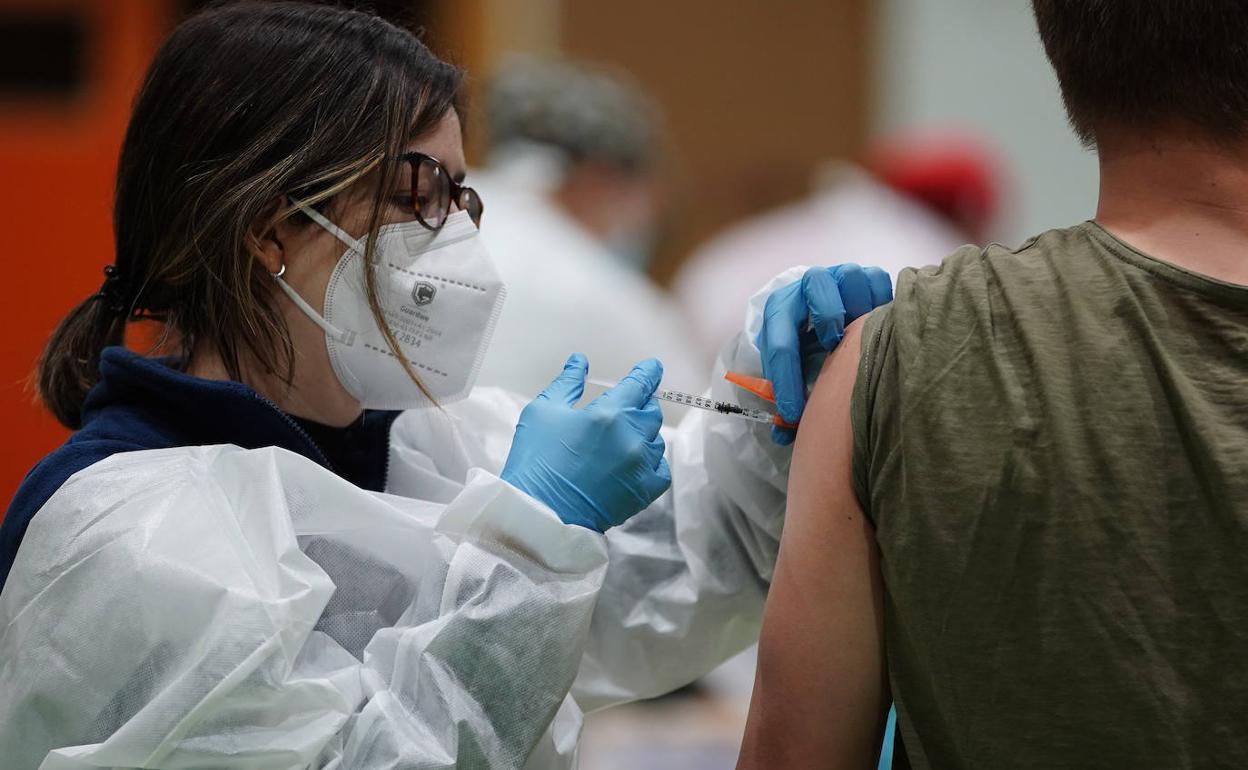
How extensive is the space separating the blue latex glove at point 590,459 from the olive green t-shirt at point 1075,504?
316 mm

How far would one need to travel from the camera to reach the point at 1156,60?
104 centimetres

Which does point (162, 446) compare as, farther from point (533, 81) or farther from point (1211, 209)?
point (533, 81)

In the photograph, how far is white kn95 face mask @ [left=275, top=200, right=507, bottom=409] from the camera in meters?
1.44

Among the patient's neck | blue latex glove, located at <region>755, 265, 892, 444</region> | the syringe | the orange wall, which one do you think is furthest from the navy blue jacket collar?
the orange wall

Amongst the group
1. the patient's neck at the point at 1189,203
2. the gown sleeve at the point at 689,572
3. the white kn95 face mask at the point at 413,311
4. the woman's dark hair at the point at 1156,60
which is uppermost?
the woman's dark hair at the point at 1156,60

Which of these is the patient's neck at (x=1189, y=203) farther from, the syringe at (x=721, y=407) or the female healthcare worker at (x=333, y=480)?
the syringe at (x=721, y=407)

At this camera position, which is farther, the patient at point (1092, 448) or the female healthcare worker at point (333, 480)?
the female healthcare worker at point (333, 480)

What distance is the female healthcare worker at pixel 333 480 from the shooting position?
1.21 meters

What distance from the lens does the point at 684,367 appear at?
2855mm

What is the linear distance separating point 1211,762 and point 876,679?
258 mm

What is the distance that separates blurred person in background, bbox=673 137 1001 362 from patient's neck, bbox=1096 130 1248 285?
2.16 meters

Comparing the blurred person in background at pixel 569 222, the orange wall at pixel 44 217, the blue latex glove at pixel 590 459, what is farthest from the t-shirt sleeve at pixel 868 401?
the orange wall at pixel 44 217

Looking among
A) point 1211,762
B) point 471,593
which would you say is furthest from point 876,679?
point 471,593

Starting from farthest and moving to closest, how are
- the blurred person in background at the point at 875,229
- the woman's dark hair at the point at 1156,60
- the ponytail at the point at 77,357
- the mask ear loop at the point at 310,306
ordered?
the blurred person in background at the point at 875,229
the ponytail at the point at 77,357
the mask ear loop at the point at 310,306
the woman's dark hair at the point at 1156,60
